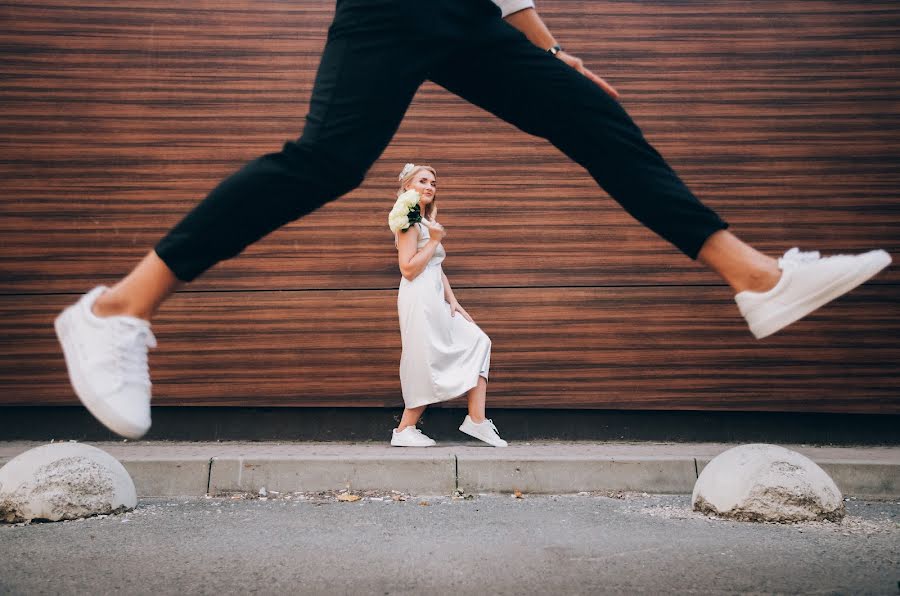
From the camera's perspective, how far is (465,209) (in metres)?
6.92

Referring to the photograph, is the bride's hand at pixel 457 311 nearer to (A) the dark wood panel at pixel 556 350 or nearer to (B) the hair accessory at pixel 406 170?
(A) the dark wood panel at pixel 556 350

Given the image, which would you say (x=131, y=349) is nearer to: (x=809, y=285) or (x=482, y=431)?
(x=809, y=285)

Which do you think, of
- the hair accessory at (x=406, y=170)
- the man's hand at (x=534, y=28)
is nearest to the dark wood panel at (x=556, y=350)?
the hair accessory at (x=406, y=170)

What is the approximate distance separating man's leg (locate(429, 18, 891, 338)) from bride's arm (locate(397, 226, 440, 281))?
3.85 m

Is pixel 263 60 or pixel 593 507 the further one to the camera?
pixel 263 60

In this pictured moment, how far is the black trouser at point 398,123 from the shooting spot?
2.16 meters

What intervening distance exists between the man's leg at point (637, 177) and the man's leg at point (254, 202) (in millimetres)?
234

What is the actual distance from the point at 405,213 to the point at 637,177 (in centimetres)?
402

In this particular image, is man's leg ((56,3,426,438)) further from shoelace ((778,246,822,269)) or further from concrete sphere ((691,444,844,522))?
concrete sphere ((691,444,844,522))

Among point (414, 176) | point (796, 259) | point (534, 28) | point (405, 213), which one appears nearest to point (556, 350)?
point (405, 213)

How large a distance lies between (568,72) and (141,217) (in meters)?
5.32

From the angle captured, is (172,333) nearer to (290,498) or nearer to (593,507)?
(290,498)

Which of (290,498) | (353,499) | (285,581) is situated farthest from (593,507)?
(285,581)

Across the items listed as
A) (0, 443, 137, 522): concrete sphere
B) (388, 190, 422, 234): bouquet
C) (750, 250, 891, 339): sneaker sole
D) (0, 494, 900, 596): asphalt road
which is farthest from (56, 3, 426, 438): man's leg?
(388, 190, 422, 234): bouquet
